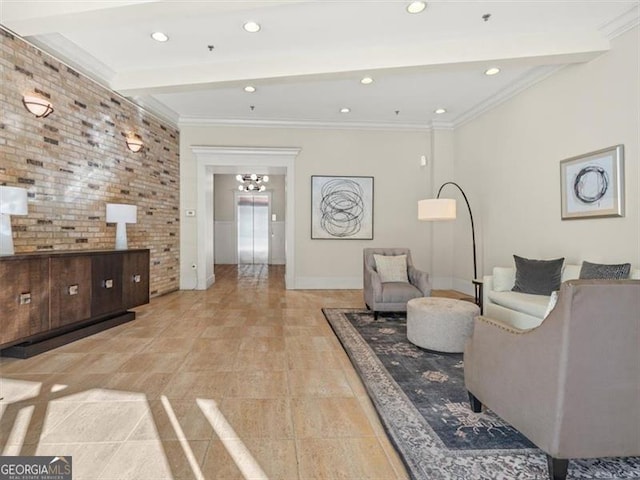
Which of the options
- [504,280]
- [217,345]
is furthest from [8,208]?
[504,280]

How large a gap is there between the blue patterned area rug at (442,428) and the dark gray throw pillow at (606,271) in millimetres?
1494

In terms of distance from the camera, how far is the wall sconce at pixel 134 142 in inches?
185

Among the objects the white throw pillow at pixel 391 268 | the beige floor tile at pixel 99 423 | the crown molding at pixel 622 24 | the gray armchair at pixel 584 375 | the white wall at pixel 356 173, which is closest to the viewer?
the gray armchair at pixel 584 375

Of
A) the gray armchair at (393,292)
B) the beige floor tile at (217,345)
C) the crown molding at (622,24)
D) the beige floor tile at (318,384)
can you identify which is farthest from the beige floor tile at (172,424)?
the crown molding at (622,24)

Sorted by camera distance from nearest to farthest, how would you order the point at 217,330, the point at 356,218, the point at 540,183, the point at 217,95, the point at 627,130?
the point at 627,130, the point at 217,330, the point at 540,183, the point at 217,95, the point at 356,218

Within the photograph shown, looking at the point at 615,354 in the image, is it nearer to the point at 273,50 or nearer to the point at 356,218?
the point at 273,50

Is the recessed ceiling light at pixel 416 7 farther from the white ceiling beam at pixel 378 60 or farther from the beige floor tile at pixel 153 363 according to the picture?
the beige floor tile at pixel 153 363

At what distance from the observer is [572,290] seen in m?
1.26

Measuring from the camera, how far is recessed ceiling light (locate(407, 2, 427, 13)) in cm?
291

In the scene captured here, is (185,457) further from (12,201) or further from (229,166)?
(229,166)

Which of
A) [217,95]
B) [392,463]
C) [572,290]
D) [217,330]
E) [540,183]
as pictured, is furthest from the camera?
[217,95]

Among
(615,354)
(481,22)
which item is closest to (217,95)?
(481,22)

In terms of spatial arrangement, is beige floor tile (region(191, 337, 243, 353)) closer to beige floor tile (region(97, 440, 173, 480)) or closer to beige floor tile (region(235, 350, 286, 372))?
beige floor tile (region(235, 350, 286, 372))

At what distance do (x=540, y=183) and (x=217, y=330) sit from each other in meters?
4.28
